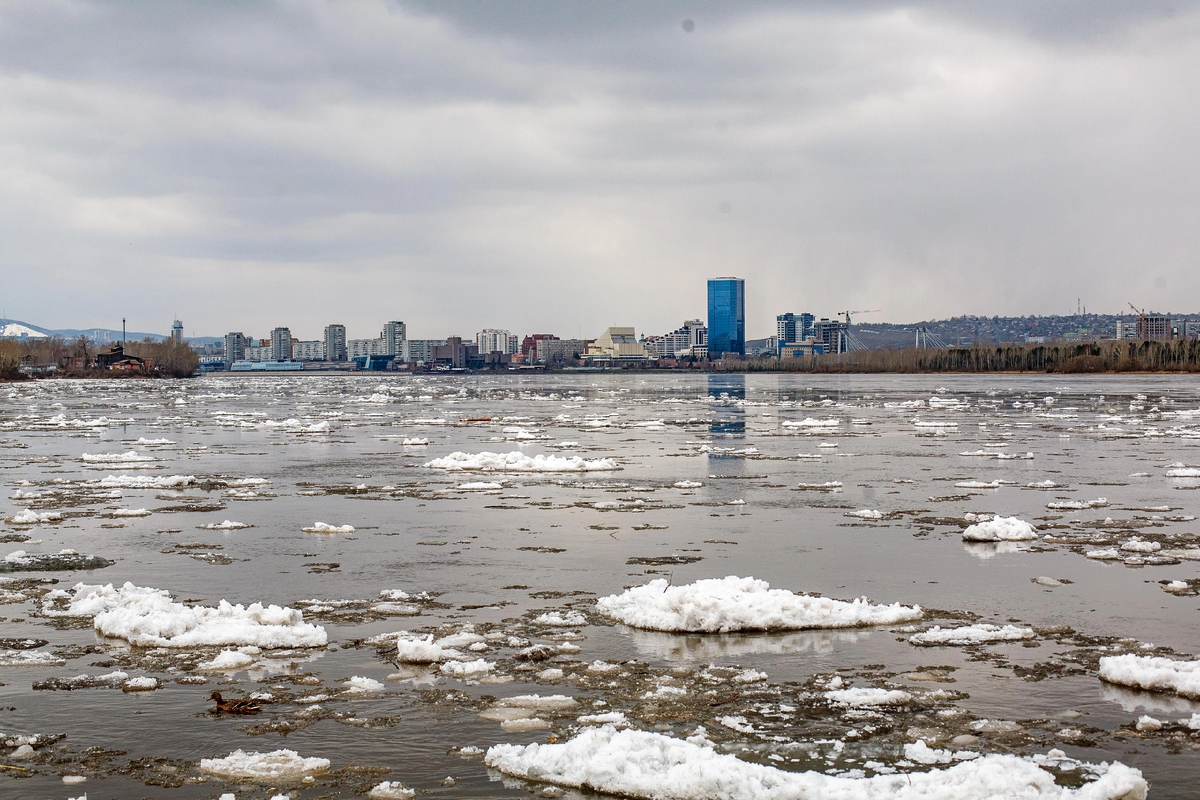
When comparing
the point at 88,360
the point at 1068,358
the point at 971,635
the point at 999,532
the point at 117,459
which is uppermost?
the point at 1068,358

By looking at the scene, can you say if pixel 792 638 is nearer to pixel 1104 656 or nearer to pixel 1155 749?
pixel 1104 656

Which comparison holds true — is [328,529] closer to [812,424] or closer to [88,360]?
[812,424]

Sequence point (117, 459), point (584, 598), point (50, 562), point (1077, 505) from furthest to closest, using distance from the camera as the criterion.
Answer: point (117, 459), point (1077, 505), point (50, 562), point (584, 598)

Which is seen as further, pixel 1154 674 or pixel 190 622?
pixel 190 622

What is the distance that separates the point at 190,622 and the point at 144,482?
12773mm

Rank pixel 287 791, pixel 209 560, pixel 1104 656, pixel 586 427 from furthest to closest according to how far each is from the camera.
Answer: pixel 586 427
pixel 209 560
pixel 1104 656
pixel 287 791

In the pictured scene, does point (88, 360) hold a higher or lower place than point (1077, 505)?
higher

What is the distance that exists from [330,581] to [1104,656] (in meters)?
7.77

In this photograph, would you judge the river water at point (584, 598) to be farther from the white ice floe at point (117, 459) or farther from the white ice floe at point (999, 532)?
the white ice floe at point (999, 532)

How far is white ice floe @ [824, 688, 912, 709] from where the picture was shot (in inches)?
293

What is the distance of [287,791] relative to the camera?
6066 mm

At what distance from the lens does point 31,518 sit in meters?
15.8

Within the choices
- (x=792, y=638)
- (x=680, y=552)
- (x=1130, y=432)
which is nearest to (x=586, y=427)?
(x=1130, y=432)

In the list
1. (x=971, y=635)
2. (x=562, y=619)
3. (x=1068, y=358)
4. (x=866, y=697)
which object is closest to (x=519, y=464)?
(x=562, y=619)
